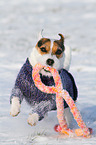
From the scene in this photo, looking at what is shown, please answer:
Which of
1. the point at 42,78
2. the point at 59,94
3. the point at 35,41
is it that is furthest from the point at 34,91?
the point at 35,41

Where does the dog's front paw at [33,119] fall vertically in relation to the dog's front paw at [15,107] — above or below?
below

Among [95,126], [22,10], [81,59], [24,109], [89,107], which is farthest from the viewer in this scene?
[22,10]

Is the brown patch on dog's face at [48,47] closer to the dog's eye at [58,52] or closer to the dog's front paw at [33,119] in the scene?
the dog's eye at [58,52]

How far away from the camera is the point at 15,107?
354 centimetres

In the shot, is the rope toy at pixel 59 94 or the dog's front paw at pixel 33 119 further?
the rope toy at pixel 59 94

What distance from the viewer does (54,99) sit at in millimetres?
3727

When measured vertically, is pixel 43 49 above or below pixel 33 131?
above

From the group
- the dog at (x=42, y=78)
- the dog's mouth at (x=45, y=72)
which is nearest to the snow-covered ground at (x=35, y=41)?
the dog at (x=42, y=78)

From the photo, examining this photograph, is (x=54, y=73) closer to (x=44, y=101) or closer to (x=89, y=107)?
(x=44, y=101)

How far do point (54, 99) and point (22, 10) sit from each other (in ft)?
39.6

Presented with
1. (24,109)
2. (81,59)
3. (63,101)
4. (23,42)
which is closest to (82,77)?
(81,59)

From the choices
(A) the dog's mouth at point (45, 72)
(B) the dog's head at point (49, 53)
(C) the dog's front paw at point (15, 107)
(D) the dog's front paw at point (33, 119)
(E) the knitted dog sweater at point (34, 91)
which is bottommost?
(D) the dog's front paw at point (33, 119)

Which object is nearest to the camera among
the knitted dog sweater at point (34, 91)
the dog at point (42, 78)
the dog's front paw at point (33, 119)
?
the dog's front paw at point (33, 119)

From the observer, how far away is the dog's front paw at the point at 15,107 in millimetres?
3504
